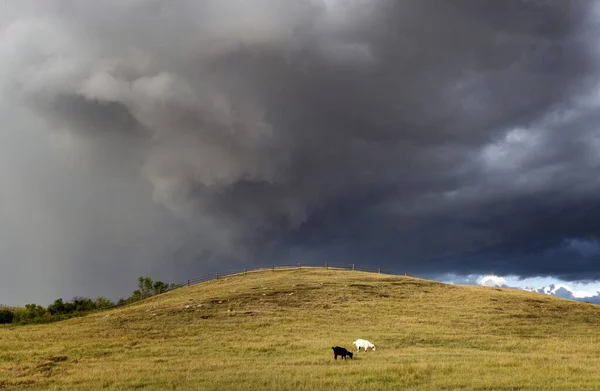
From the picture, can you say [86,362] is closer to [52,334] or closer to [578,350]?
[52,334]

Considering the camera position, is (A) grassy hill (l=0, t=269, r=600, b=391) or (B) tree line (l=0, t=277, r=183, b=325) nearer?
(A) grassy hill (l=0, t=269, r=600, b=391)

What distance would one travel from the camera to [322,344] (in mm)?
35812

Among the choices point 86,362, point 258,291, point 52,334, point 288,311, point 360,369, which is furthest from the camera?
point 258,291

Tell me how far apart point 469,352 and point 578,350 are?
8.61m

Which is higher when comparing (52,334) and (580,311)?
(580,311)

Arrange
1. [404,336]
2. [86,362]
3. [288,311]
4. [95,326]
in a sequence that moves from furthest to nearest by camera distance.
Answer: [288,311]
[95,326]
[404,336]
[86,362]

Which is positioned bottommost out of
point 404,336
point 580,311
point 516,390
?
point 516,390

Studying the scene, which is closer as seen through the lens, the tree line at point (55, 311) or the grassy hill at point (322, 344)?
the grassy hill at point (322, 344)

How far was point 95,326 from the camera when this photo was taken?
50656 millimetres

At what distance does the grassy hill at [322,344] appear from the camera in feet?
75.2

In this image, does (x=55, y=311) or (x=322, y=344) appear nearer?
(x=322, y=344)

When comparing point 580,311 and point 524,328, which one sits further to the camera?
point 580,311

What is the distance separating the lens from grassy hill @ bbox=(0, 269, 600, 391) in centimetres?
2291

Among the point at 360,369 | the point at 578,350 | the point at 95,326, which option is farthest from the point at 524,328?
the point at 95,326
